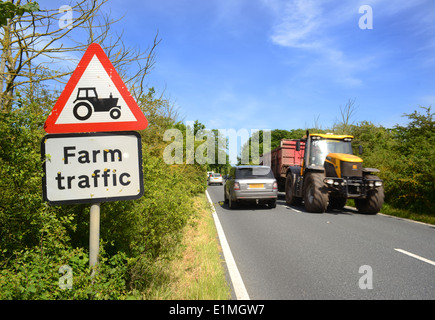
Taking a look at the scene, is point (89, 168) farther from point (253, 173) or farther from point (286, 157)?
point (286, 157)

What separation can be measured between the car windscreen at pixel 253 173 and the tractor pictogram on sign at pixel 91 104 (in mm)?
10072

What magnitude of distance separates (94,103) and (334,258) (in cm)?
481

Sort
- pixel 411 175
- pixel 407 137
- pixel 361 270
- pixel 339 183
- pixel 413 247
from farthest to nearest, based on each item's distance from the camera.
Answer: pixel 407 137 → pixel 411 175 → pixel 339 183 → pixel 413 247 → pixel 361 270

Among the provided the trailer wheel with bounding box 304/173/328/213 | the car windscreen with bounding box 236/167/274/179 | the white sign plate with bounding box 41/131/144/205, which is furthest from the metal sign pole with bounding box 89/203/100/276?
the car windscreen with bounding box 236/167/274/179

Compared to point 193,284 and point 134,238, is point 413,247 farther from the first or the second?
point 134,238

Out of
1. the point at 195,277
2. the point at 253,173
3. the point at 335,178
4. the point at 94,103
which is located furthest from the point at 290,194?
the point at 94,103

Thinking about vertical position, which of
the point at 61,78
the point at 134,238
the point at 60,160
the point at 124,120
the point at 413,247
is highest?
the point at 61,78

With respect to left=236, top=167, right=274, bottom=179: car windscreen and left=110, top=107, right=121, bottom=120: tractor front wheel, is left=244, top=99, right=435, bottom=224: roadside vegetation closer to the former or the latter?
left=236, top=167, right=274, bottom=179: car windscreen

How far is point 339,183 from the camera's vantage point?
10.5m

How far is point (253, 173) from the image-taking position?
41.4 feet

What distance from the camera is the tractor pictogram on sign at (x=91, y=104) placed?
2693mm

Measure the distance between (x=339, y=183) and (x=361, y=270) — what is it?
6102mm

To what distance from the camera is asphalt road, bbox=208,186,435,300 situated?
4055 millimetres
